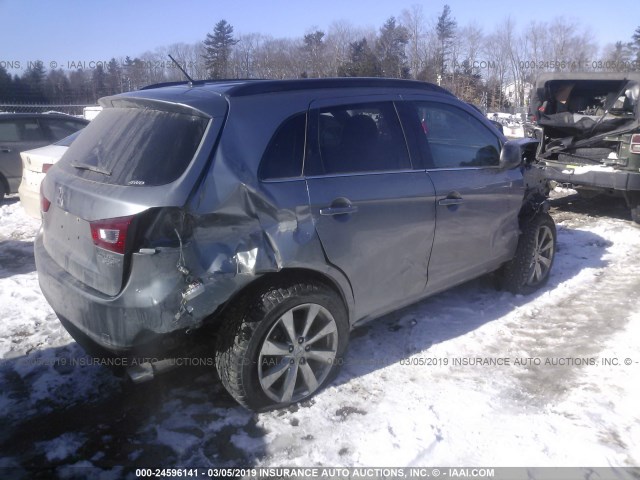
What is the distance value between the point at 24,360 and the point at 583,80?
8.93 metres

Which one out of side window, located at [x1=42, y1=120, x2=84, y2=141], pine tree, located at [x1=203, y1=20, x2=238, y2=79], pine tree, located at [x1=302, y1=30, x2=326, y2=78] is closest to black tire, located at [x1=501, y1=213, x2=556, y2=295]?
side window, located at [x1=42, y1=120, x2=84, y2=141]

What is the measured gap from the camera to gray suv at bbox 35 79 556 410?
260 cm

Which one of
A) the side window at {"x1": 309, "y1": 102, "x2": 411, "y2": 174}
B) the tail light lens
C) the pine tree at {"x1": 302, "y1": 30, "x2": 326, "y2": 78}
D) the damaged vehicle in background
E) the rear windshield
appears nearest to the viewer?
the rear windshield

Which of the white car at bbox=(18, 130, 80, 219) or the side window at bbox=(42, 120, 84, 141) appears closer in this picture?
the white car at bbox=(18, 130, 80, 219)

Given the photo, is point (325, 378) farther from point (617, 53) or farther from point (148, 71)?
point (617, 53)

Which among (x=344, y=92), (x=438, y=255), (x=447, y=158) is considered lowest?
(x=438, y=255)

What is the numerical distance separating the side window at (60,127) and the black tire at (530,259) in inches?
311

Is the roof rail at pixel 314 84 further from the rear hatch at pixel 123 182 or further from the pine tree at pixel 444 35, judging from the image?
the pine tree at pixel 444 35

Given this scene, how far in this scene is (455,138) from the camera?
161 inches

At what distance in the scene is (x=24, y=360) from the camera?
3.59m

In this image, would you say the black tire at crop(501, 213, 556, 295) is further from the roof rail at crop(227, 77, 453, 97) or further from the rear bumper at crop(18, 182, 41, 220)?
the rear bumper at crop(18, 182, 41, 220)

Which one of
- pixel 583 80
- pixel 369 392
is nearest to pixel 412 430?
pixel 369 392

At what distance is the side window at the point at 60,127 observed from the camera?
9.12m

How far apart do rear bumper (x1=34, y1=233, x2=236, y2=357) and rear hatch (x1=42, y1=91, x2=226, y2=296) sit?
7 centimetres
